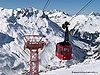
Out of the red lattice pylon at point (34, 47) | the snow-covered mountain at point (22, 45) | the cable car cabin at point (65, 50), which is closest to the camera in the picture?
the cable car cabin at point (65, 50)

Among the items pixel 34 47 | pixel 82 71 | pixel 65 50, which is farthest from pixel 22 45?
pixel 65 50

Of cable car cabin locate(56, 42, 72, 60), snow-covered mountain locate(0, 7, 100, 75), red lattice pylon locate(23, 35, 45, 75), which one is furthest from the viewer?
snow-covered mountain locate(0, 7, 100, 75)

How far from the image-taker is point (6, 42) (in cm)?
8994

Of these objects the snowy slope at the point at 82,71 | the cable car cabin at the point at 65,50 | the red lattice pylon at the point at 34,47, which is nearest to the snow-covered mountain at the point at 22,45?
the snowy slope at the point at 82,71

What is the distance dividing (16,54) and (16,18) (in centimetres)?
5214

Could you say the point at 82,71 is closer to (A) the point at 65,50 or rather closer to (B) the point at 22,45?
(A) the point at 65,50

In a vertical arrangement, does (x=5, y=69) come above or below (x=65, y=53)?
below

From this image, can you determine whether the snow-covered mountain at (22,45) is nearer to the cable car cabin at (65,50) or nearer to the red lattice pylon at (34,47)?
the red lattice pylon at (34,47)

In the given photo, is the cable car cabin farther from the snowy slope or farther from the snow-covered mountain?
the snow-covered mountain

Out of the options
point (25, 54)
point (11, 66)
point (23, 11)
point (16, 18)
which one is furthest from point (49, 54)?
point (23, 11)

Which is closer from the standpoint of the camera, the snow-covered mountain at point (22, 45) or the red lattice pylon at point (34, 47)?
the red lattice pylon at point (34, 47)

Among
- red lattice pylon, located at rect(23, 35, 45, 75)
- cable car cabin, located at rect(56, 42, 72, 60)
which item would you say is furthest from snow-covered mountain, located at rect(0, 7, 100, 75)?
cable car cabin, located at rect(56, 42, 72, 60)

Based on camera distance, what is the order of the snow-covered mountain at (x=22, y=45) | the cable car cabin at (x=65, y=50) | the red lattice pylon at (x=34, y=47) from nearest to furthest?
the cable car cabin at (x=65, y=50)
the red lattice pylon at (x=34, y=47)
the snow-covered mountain at (x=22, y=45)

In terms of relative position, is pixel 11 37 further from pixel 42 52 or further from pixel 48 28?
pixel 48 28
